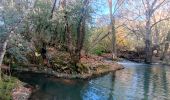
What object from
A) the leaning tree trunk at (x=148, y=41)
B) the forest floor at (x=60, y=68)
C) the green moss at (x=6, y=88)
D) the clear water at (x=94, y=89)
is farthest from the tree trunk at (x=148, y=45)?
the green moss at (x=6, y=88)

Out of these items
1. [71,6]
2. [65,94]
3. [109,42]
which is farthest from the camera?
[109,42]

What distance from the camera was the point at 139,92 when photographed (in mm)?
19984

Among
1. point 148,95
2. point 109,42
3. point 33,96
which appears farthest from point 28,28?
point 109,42

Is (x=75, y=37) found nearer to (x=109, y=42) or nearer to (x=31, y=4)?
(x=31, y=4)

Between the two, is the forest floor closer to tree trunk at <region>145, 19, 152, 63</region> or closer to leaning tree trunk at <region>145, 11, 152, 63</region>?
tree trunk at <region>145, 19, 152, 63</region>

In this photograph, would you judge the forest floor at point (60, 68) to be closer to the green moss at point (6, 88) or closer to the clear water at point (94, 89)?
the clear water at point (94, 89)

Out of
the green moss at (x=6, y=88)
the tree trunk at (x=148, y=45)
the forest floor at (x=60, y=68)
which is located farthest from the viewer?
the tree trunk at (x=148, y=45)

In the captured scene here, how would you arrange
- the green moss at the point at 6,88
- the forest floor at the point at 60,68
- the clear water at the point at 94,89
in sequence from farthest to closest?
the forest floor at the point at 60,68
the clear water at the point at 94,89
the green moss at the point at 6,88

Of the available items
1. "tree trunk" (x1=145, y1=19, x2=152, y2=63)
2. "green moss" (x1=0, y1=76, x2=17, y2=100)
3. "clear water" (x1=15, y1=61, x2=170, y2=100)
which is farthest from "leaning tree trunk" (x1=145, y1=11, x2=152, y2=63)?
"green moss" (x1=0, y1=76, x2=17, y2=100)

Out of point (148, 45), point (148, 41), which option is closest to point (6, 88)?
point (148, 45)

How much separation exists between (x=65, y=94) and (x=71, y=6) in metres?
9.87

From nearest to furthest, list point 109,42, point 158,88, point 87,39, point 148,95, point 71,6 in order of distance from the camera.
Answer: point 148,95 < point 158,88 < point 71,6 < point 87,39 < point 109,42

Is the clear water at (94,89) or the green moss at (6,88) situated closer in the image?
the green moss at (6,88)

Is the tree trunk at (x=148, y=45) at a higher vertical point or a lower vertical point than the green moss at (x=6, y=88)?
higher
